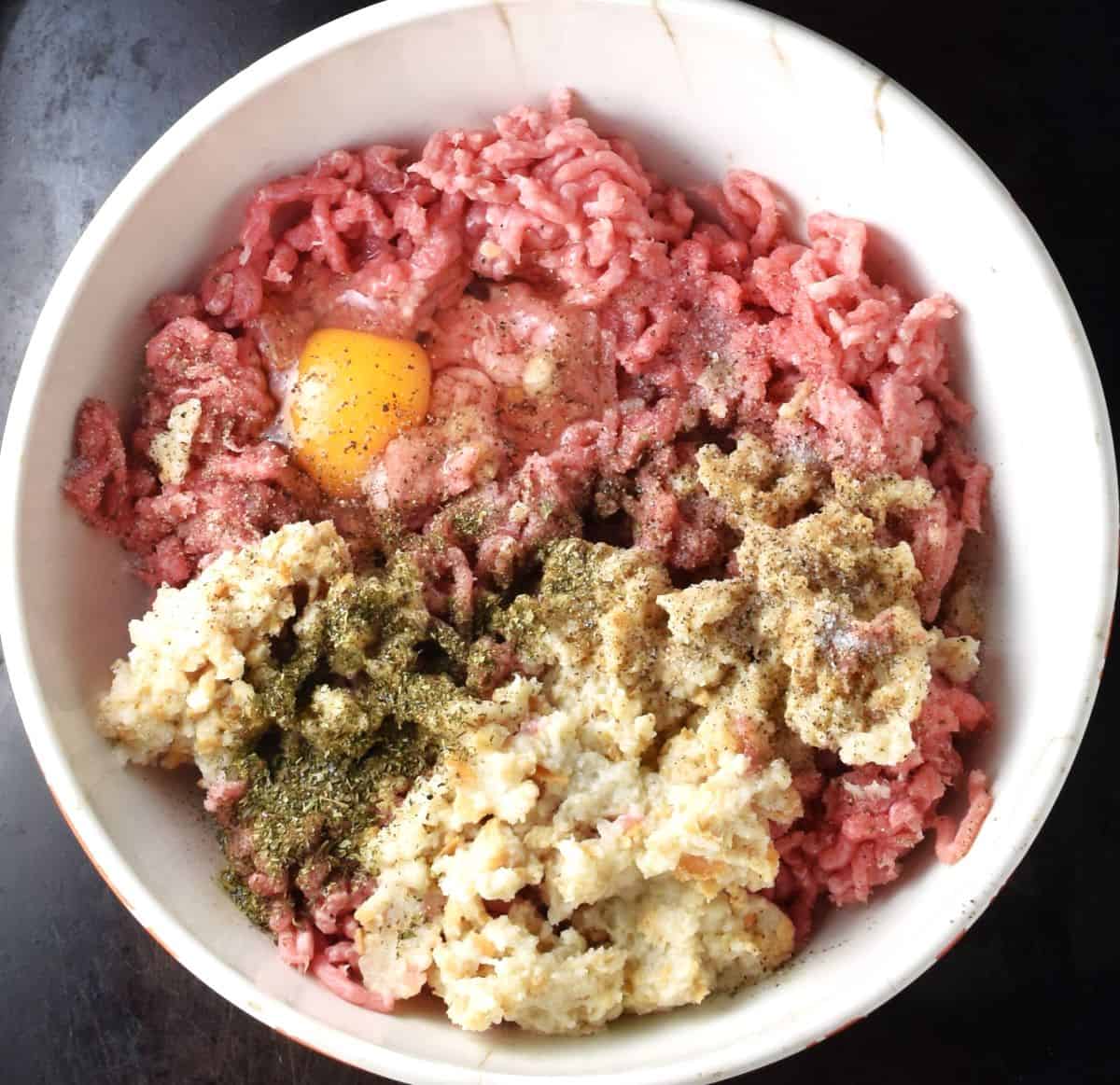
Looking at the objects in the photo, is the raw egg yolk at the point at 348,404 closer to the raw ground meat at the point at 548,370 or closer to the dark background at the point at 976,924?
the raw ground meat at the point at 548,370

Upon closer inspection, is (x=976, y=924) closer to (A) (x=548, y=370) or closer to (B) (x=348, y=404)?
(A) (x=548, y=370)

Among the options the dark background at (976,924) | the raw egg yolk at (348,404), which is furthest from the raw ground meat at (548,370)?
the dark background at (976,924)

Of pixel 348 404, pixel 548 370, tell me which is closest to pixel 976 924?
pixel 548 370

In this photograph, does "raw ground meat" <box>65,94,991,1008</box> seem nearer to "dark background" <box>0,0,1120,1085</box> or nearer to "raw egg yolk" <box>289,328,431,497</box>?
"raw egg yolk" <box>289,328,431,497</box>

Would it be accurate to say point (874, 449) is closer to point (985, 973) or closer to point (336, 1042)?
point (985, 973)

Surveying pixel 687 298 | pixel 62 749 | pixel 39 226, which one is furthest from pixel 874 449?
pixel 39 226
